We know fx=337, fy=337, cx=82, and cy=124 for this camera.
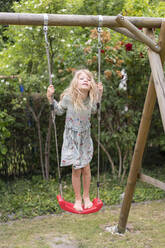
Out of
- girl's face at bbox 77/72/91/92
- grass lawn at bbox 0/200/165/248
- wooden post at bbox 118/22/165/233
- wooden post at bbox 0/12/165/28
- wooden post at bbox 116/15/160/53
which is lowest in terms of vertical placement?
grass lawn at bbox 0/200/165/248

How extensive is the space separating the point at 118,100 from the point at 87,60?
0.92 meters

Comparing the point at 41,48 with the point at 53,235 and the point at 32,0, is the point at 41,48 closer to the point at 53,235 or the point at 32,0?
the point at 32,0

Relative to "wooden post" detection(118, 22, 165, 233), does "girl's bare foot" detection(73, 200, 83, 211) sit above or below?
below

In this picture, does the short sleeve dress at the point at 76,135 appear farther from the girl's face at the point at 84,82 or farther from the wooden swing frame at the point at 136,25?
the wooden swing frame at the point at 136,25

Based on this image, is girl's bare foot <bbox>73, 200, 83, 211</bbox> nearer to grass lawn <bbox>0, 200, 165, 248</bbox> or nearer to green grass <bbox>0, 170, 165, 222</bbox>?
grass lawn <bbox>0, 200, 165, 248</bbox>

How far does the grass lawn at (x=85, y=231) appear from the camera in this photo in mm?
4129

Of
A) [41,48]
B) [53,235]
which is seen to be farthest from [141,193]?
[41,48]

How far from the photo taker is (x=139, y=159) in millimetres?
3840

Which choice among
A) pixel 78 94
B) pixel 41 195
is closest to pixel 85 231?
pixel 41 195

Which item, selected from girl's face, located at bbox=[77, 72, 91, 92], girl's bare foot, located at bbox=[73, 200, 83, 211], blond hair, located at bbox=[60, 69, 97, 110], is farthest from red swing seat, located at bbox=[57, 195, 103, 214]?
girl's face, located at bbox=[77, 72, 91, 92]

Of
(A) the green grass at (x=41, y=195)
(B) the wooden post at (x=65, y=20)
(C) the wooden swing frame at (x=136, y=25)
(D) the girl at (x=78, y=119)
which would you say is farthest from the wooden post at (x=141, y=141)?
(A) the green grass at (x=41, y=195)

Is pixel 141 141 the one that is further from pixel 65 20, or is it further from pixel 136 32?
pixel 65 20

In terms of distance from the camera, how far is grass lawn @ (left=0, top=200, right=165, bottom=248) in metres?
4.13

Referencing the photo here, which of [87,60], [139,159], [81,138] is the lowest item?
[139,159]
